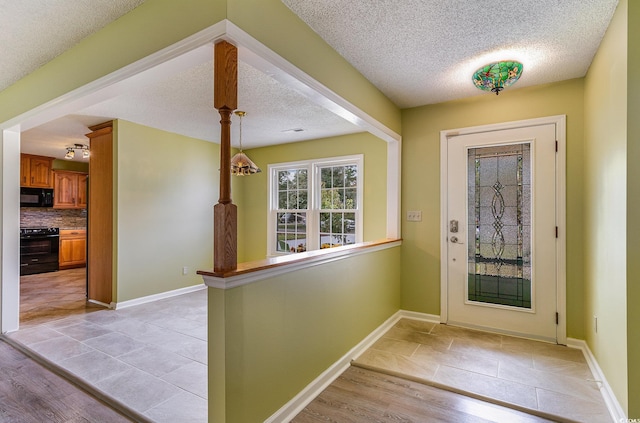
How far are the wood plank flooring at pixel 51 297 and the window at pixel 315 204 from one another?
9.72ft

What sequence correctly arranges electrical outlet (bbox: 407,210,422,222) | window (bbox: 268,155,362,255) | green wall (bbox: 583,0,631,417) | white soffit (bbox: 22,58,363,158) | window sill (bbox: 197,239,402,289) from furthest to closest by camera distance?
window (bbox: 268,155,362,255)
electrical outlet (bbox: 407,210,422,222)
white soffit (bbox: 22,58,363,158)
green wall (bbox: 583,0,631,417)
window sill (bbox: 197,239,402,289)

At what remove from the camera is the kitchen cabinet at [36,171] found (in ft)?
21.5

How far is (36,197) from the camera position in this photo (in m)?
6.80

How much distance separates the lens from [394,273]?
12.0 ft

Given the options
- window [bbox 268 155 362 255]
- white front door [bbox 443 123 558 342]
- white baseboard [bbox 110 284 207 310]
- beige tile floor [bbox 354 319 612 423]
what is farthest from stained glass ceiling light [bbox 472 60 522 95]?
white baseboard [bbox 110 284 207 310]

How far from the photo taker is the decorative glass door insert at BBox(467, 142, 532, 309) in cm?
317

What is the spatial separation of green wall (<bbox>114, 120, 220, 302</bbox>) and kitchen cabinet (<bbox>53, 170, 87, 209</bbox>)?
4379 millimetres

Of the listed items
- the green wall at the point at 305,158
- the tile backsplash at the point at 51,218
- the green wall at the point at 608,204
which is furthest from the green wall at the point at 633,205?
the tile backsplash at the point at 51,218

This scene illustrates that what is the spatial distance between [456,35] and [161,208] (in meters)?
4.40

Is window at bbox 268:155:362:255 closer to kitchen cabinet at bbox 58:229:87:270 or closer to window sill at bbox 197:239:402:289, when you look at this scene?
window sill at bbox 197:239:402:289

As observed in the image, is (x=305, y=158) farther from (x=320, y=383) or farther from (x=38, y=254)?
(x=38, y=254)

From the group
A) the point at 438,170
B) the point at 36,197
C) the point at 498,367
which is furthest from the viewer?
the point at 36,197

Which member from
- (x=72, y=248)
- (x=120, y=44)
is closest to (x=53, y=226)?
(x=72, y=248)

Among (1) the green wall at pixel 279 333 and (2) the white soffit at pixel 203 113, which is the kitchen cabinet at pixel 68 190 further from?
(1) the green wall at pixel 279 333
